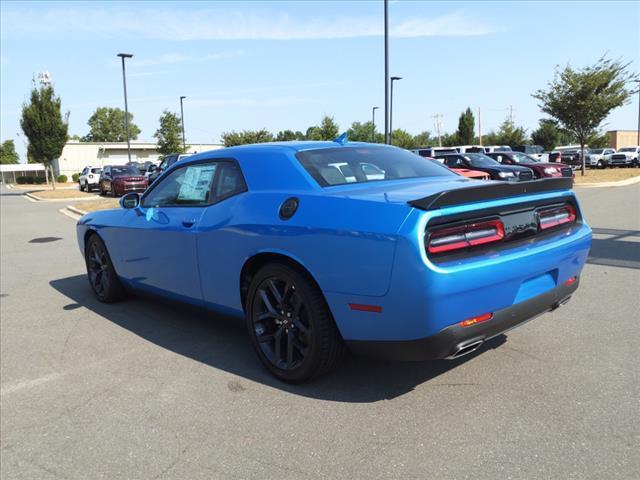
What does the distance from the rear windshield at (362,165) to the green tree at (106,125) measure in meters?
131

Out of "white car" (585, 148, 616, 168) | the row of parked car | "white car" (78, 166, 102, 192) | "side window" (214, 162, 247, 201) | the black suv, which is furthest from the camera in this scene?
"white car" (585, 148, 616, 168)

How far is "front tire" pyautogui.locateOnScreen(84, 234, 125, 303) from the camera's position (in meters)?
5.56

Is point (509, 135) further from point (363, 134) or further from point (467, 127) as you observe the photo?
point (363, 134)

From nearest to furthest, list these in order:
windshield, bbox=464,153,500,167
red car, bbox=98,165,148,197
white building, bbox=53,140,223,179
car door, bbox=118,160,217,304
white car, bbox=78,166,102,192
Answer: car door, bbox=118,160,217,304 → windshield, bbox=464,153,500,167 → red car, bbox=98,165,148,197 → white car, bbox=78,166,102,192 → white building, bbox=53,140,223,179

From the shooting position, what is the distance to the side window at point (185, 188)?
13.8 ft

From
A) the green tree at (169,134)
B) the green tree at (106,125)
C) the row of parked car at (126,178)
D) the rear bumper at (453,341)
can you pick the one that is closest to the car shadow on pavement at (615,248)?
the rear bumper at (453,341)

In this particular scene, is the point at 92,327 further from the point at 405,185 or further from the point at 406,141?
the point at 406,141

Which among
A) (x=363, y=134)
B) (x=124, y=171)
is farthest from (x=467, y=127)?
(x=124, y=171)

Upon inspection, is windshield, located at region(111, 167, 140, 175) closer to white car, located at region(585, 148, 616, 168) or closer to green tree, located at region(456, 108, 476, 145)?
white car, located at region(585, 148, 616, 168)

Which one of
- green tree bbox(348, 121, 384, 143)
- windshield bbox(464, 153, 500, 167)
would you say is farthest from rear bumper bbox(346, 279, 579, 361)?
green tree bbox(348, 121, 384, 143)

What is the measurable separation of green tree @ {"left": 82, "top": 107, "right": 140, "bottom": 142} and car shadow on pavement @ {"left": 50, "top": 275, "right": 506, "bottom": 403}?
129401 millimetres

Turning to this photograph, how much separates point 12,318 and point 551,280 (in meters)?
5.15

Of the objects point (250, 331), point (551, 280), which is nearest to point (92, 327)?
point (250, 331)

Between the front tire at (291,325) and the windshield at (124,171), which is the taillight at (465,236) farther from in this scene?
the windshield at (124,171)
